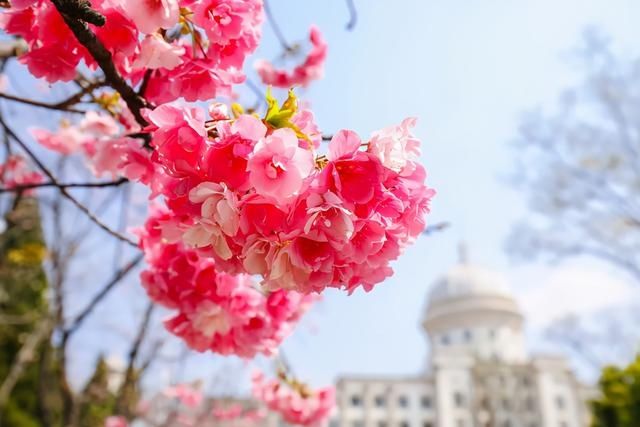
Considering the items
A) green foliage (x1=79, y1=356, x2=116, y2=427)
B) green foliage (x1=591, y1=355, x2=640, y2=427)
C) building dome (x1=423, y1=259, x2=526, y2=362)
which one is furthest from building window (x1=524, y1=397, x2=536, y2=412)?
green foliage (x1=79, y1=356, x2=116, y2=427)

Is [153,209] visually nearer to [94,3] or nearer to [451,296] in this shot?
[94,3]

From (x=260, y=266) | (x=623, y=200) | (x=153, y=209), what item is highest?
(x=623, y=200)

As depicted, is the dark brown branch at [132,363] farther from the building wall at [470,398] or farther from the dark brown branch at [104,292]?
the building wall at [470,398]

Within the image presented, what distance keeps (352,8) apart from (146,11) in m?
1.38

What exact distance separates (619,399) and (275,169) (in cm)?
1242

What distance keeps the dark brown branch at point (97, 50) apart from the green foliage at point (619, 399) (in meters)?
A: 11.3

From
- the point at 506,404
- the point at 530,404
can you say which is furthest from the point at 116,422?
the point at 530,404

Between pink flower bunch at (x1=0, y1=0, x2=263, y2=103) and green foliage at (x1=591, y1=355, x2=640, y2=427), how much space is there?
36.9ft

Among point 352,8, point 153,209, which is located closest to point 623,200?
point 352,8

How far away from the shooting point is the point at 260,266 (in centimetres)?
97

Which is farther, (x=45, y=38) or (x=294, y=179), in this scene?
(x=45, y=38)

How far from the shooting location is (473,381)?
40.9 metres

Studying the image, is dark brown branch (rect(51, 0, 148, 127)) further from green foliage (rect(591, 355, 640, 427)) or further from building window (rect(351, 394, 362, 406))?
building window (rect(351, 394, 362, 406))

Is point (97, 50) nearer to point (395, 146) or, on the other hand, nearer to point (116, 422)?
point (395, 146)
